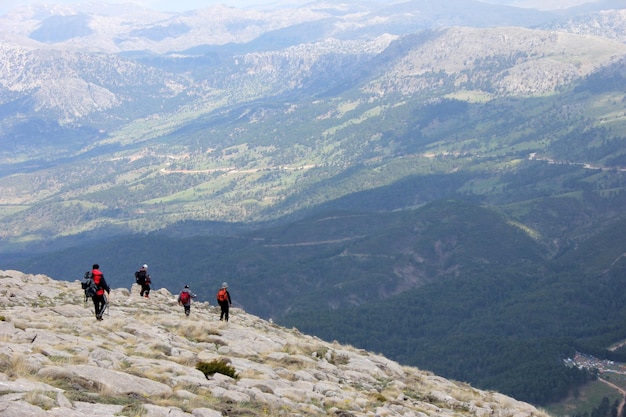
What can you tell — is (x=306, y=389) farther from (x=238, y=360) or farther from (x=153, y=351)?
(x=153, y=351)

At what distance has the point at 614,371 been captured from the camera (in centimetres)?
18012

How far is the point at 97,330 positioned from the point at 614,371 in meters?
147

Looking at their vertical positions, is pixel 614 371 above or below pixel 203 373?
below

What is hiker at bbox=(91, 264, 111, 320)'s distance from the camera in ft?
218

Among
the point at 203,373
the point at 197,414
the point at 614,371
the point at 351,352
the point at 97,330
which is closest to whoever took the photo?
A: the point at 197,414

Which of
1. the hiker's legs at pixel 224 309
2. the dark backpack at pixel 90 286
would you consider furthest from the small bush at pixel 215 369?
the hiker's legs at pixel 224 309

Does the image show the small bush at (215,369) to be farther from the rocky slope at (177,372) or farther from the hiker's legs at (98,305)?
the hiker's legs at (98,305)

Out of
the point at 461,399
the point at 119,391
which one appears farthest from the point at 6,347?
the point at 461,399

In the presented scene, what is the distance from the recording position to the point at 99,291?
67750 millimetres

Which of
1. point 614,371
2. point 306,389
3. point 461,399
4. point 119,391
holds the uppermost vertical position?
point 119,391

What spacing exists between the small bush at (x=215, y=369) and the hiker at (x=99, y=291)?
15908mm

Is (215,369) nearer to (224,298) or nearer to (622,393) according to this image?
(224,298)

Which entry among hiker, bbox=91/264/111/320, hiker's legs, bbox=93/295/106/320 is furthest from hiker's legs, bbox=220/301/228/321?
hiker's legs, bbox=93/295/106/320

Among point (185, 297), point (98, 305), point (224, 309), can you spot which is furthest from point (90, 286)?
point (224, 309)
